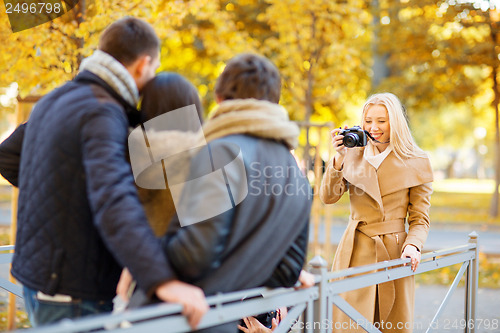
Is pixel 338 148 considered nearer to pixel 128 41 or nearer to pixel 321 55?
pixel 128 41

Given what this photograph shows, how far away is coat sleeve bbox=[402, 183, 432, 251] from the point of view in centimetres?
334

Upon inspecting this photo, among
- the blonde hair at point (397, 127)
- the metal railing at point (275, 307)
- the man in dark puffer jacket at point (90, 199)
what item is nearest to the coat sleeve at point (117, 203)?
the man in dark puffer jacket at point (90, 199)

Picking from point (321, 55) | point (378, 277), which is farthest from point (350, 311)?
point (321, 55)

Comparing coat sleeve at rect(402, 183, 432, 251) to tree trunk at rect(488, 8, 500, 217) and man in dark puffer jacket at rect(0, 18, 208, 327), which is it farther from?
tree trunk at rect(488, 8, 500, 217)

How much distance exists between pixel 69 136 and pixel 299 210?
82cm

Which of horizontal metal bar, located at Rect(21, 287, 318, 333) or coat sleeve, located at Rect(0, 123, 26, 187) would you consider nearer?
horizontal metal bar, located at Rect(21, 287, 318, 333)

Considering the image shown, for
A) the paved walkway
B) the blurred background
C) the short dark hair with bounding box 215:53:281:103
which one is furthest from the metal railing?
the blurred background

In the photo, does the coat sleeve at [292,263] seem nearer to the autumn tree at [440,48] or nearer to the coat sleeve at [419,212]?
the coat sleeve at [419,212]

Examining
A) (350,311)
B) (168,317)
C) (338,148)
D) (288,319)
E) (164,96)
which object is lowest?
(350,311)

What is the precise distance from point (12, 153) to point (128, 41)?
2.55 feet

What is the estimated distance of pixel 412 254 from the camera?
3246 millimetres

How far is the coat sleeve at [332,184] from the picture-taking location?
344 centimetres

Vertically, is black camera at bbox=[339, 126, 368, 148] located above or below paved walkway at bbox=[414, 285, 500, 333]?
above

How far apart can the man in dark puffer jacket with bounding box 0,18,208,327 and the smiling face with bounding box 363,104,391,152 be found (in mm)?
1737
